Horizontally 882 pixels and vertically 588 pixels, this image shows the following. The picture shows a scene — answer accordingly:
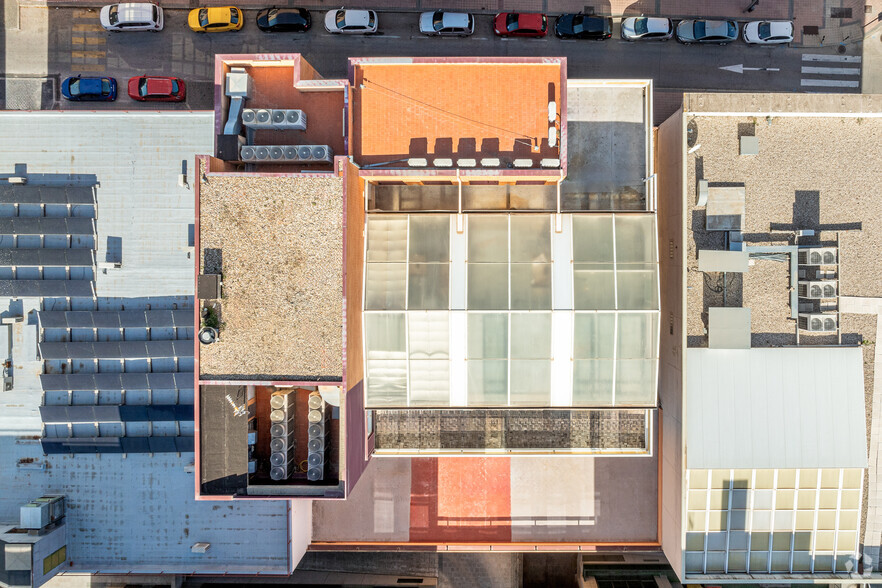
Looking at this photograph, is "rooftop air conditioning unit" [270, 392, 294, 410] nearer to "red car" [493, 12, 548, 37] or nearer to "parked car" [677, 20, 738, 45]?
"red car" [493, 12, 548, 37]

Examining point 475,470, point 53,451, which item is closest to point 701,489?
point 475,470

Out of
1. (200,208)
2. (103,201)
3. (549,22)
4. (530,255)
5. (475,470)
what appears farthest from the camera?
(549,22)

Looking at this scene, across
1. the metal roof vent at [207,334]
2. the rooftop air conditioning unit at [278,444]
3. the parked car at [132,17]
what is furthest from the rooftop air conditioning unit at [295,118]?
the parked car at [132,17]

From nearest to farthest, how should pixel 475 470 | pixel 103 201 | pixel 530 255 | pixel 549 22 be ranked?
pixel 530 255 < pixel 103 201 < pixel 475 470 < pixel 549 22

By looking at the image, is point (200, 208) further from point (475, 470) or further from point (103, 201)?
point (475, 470)

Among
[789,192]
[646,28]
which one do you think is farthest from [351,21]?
[789,192]

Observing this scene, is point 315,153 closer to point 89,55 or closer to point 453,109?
point 453,109

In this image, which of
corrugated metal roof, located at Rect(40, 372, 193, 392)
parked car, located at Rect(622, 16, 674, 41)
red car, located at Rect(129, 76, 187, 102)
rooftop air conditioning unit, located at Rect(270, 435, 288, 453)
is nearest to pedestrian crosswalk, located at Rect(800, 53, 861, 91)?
parked car, located at Rect(622, 16, 674, 41)
